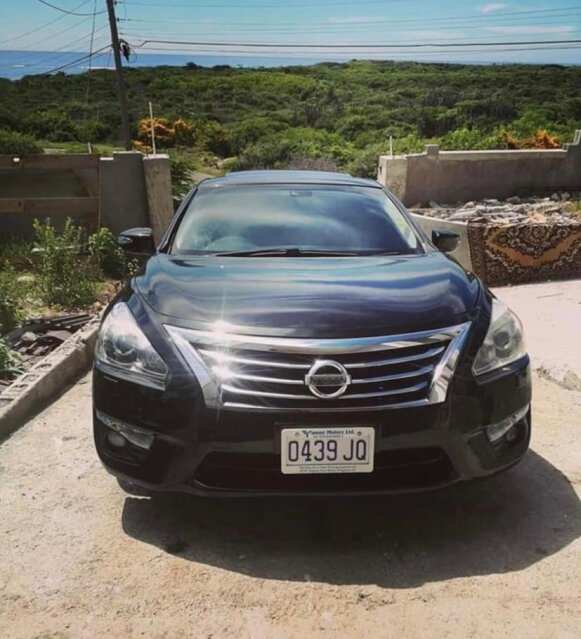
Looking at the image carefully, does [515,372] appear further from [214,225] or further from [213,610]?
[214,225]

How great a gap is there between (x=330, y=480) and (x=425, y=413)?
45 centimetres

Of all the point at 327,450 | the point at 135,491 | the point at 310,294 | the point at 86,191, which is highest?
the point at 310,294

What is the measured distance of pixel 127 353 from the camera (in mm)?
2797

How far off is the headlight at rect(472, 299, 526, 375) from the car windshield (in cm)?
86

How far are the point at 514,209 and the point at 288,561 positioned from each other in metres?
11.6

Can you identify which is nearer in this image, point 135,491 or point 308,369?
point 308,369

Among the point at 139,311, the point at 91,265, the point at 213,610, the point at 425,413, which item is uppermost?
the point at 139,311

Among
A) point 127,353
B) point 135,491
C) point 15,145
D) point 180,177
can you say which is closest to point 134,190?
point 180,177

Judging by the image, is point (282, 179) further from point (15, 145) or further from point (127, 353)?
point (15, 145)

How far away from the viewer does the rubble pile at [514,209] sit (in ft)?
39.3

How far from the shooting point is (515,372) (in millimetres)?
2863

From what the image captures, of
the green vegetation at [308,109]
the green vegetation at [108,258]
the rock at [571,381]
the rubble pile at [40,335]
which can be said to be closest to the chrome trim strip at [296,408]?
the rock at [571,381]

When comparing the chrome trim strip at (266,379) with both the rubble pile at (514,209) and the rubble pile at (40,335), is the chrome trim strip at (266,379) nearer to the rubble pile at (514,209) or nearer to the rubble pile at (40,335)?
the rubble pile at (40,335)

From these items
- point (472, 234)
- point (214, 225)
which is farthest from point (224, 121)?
point (214, 225)
